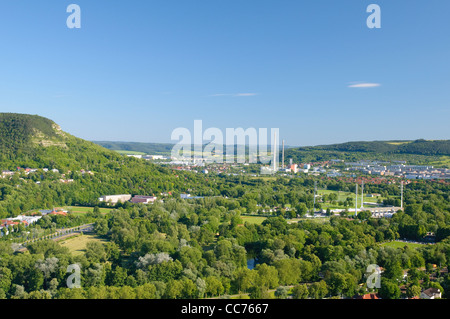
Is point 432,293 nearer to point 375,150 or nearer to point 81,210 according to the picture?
point 81,210

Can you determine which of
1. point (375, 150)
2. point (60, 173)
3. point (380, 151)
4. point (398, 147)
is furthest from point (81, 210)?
point (398, 147)

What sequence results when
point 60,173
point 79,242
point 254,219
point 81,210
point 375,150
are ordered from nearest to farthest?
point 79,242 → point 254,219 → point 81,210 → point 60,173 → point 375,150

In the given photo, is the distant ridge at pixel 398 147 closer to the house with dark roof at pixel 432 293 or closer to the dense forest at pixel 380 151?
the dense forest at pixel 380 151

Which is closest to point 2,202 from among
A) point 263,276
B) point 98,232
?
point 98,232

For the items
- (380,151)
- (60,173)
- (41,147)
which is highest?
(41,147)

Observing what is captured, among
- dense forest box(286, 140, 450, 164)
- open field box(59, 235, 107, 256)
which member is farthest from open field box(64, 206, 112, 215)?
dense forest box(286, 140, 450, 164)

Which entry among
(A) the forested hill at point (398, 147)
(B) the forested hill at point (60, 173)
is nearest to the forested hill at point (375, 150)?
(A) the forested hill at point (398, 147)
